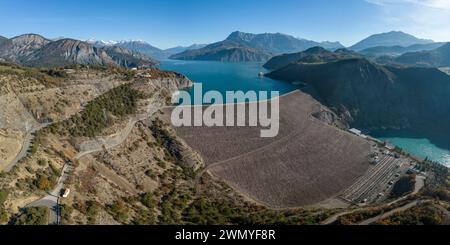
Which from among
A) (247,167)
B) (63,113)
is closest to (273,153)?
(247,167)

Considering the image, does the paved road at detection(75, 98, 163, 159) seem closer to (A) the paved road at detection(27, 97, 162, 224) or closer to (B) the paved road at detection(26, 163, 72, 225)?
(A) the paved road at detection(27, 97, 162, 224)

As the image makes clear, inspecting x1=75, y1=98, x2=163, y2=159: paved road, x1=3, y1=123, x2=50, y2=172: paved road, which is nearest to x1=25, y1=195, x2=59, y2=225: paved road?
x1=3, y1=123, x2=50, y2=172: paved road

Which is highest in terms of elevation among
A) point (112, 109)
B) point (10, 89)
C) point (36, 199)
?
point (10, 89)

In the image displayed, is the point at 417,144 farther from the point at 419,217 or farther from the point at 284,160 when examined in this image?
the point at 419,217

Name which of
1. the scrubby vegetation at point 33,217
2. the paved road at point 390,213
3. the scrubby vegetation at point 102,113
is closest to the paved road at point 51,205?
the scrubby vegetation at point 33,217

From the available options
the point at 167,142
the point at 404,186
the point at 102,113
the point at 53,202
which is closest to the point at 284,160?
the point at 404,186
